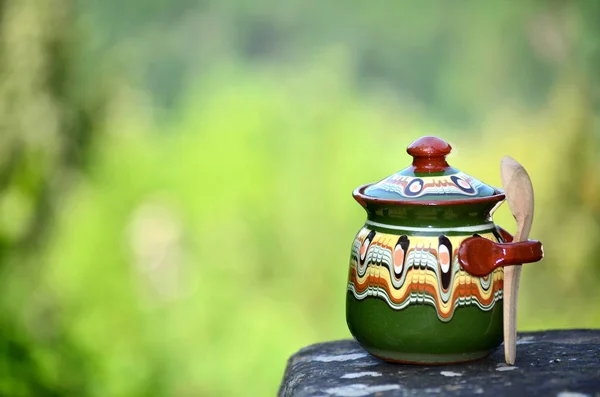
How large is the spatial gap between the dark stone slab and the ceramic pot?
44 mm

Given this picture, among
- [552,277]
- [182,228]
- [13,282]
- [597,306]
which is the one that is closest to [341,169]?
[182,228]

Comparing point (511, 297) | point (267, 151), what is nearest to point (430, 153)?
point (511, 297)

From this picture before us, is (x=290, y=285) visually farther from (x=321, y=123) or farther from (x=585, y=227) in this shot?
(x=585, y=227)

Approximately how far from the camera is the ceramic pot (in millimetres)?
1330

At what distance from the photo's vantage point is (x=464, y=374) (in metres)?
1.33

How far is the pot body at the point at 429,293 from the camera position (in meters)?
1.33

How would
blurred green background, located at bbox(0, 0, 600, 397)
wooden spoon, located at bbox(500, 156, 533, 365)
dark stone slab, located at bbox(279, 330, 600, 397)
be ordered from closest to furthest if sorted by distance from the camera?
dark stone slab, located at bbox(279, 330, 600, 397) < wooden spoon, located at bbox(500, 156, 533, 365) < blurred green background, located at bbox(0, 0, 600, 397)

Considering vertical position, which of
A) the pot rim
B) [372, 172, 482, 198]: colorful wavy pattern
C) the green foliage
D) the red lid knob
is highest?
the red lid knob

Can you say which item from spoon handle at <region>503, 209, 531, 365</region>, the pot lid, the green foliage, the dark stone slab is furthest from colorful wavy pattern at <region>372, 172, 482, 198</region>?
the green foliage

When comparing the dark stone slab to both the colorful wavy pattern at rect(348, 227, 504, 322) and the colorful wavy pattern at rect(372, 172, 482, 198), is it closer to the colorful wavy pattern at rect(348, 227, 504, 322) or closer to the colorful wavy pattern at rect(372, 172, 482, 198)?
the colorful wavy pattern at rect(348, 227, 504, 322)

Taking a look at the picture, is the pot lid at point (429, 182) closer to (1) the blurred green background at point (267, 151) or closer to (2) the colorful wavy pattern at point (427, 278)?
(2) the colorful wavy pattern at point (427, 278)

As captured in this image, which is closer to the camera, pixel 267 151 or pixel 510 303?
pixel 510 303

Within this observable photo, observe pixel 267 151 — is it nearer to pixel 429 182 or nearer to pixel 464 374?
pixel 429 182

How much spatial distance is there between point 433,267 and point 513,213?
0.17m
